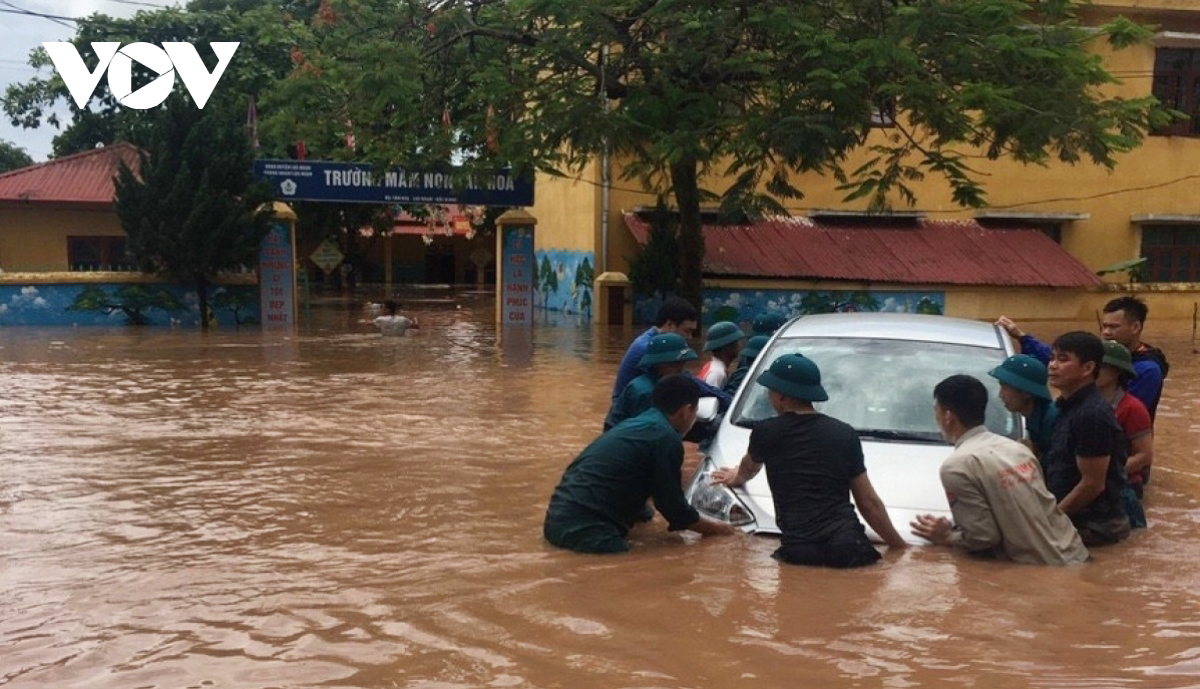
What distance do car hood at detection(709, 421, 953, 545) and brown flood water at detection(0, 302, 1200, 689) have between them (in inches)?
6.3

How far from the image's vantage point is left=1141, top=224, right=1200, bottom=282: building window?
27.6m

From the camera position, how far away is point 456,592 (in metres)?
5.15

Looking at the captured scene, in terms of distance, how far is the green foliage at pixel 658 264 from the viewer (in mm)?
23125

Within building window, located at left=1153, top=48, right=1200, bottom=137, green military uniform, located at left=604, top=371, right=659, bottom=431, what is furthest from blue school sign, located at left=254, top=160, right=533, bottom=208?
green military uniform, located at left=604, top=371, right=659, bottom=431

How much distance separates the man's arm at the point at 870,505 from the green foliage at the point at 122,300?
1993 cm

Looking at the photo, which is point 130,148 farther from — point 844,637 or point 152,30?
point 844,637

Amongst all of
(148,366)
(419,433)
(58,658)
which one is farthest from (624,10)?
(58,658)

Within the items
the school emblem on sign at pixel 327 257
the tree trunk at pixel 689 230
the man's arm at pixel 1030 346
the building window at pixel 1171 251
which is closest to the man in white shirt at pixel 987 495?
the man's arm at pixel 1030 346

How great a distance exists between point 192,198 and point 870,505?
62.0 feet

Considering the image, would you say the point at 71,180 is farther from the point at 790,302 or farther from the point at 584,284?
the point at 790,302

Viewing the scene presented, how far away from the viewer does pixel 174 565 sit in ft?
18.6

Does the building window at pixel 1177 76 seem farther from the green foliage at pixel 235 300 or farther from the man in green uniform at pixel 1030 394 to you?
the man in green uniform at pixel 1030 394

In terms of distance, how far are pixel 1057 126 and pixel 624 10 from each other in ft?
18.5

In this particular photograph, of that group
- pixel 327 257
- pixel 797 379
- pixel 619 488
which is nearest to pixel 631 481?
pixel 619 488
